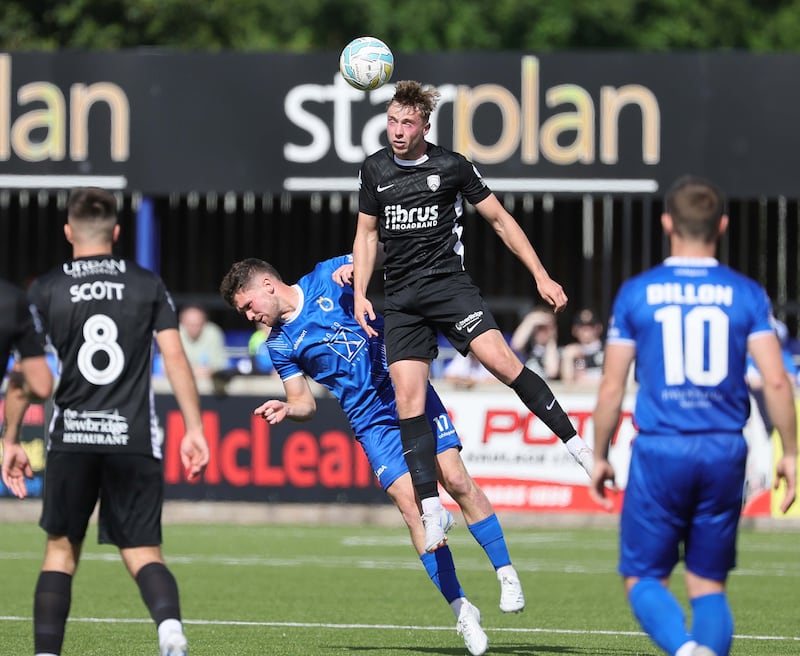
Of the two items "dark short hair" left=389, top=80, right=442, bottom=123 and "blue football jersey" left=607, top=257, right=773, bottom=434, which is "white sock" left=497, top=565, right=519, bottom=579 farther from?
"blue football jersey" left=607, top=257, right=773, bottom=434

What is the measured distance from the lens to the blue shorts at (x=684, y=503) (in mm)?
6516

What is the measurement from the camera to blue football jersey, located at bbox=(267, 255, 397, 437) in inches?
373

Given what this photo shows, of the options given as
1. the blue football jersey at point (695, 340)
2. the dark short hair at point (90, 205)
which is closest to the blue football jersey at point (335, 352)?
the dark short hair at point (90, 205)

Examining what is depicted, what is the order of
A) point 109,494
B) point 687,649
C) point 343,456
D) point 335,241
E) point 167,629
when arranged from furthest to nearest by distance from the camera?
point 335,241 < point 343,456 < point 109,494 < point 167,629 < point 687,649

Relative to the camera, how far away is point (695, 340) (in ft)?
21.4

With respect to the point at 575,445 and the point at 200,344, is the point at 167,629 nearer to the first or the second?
the point at 575,445

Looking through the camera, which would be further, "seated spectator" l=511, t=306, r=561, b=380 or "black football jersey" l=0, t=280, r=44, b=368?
"seated spectator" l=511, t=306, r=561, b=380

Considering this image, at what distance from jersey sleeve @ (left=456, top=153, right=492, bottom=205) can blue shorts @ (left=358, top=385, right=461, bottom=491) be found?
1172mm

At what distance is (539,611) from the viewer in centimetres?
1135

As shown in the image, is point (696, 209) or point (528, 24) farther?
point (528, 24)

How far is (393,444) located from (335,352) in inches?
24.0

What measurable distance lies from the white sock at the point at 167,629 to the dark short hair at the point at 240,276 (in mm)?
2360

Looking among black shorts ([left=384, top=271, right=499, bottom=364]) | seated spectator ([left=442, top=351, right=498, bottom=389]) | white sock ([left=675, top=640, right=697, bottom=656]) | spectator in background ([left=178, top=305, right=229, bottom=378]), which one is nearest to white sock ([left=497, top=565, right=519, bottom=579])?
black shorts ([left=384, top=271, right=499, bottom=364])

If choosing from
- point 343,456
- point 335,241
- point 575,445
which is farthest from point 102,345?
point 335,241
